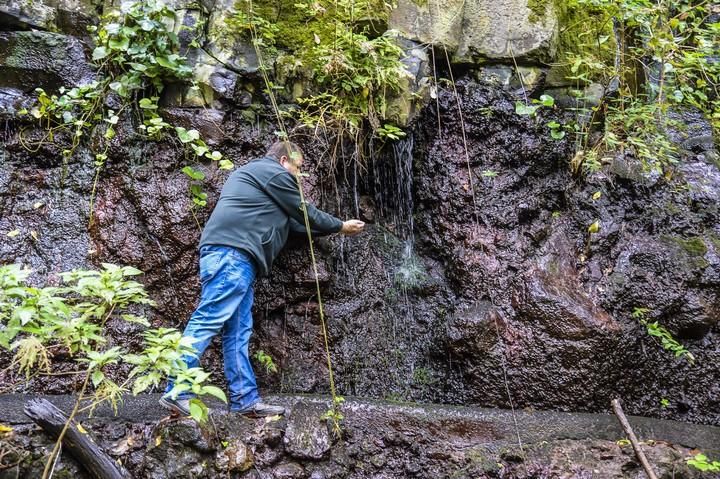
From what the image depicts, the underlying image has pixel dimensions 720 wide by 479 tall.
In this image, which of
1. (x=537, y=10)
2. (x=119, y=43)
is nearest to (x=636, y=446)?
(x=537, y=10)

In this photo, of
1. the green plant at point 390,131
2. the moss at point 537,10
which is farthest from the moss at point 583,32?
the green plant at point 390,131

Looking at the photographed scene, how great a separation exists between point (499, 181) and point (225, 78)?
2661 millimetres

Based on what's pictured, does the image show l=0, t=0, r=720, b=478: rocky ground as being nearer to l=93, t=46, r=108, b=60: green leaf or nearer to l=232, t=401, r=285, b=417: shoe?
l=93, t=46, r=108, b=60: green leaf

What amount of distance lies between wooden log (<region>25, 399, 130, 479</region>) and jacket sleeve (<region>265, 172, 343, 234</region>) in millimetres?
Result: 1927

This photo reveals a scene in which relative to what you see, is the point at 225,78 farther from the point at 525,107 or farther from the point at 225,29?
the point at 525,107

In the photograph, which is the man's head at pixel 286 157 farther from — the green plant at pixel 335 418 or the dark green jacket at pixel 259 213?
the green plant at pixel 335 418

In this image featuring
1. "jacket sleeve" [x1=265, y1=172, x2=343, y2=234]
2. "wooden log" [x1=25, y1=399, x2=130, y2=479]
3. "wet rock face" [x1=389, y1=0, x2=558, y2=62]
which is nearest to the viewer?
"wooden log" [x1=25, y1=399, x2=130, y2=479]

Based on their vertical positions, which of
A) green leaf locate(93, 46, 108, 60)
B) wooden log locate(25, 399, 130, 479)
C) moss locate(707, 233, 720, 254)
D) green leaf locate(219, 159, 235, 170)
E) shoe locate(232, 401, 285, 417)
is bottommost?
shoe locate(232, 401, 285, 417)

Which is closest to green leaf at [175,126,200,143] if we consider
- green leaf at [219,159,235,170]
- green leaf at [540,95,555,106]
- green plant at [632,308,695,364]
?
green leaf at [219,159,235,170]

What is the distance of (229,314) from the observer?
3.92m

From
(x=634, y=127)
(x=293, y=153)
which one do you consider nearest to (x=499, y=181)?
(x=634, y=127)

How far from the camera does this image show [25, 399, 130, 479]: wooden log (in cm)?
328

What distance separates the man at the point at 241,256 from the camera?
390 centimetres

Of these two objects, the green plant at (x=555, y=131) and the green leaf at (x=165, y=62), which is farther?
the green plant at (x=555, y=131)
